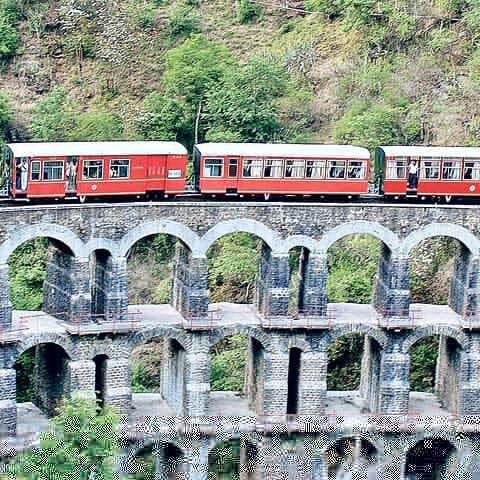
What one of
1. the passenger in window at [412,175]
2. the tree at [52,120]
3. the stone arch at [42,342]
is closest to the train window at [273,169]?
the passenger in window at [412,175]

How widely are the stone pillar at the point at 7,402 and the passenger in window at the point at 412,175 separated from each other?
1979cm

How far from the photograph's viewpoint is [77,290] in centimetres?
6594

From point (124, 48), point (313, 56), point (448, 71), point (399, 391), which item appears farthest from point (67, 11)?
point (399, 391)

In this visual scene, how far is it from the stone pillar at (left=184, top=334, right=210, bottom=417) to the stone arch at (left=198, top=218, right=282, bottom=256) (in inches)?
160

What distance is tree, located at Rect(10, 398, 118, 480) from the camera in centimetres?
5975

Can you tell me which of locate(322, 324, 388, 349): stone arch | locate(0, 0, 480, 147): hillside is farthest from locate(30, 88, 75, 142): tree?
locate(322, 324, 388, 349): stone arch

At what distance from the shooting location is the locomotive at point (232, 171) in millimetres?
66250

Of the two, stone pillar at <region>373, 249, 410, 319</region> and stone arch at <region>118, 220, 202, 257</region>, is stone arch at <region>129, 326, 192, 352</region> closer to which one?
stone arch at <region>118, 220, 202, 257</region>

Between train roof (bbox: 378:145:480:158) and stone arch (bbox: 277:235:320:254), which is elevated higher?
train roof (bbox: 378:145:480:158)

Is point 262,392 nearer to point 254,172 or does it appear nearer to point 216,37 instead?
point 254,172

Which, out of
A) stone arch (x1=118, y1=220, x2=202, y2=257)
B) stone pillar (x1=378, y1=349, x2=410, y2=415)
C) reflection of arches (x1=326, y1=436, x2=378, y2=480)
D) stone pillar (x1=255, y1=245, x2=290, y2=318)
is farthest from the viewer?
reflection of arches (x1=326, y1=436, x2=378, y2=480)

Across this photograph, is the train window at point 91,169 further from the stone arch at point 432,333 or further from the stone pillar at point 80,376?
the stone arch at point 432,333

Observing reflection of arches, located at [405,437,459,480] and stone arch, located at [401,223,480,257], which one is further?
reflection of arches, located at [405,437,459,480]

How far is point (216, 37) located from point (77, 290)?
3741 centimetres
